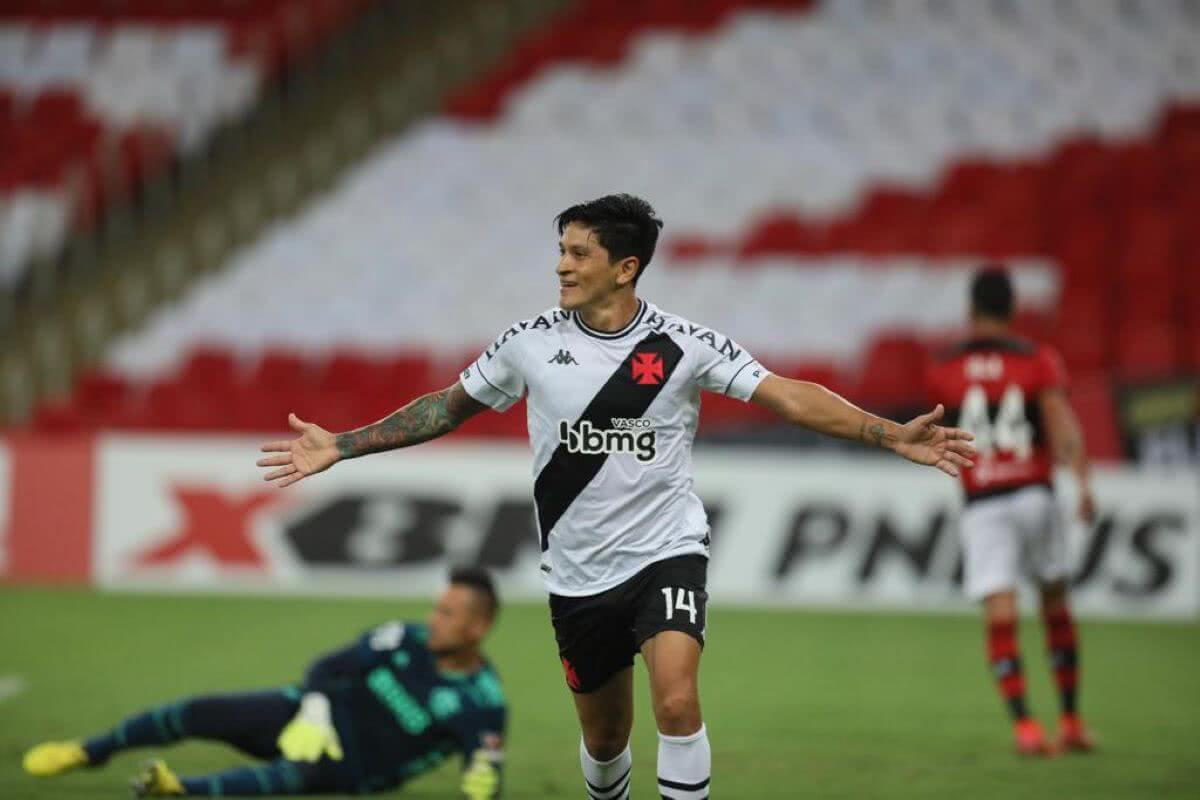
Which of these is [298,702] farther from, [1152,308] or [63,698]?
[1152,308]

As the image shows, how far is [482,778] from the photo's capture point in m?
7.04

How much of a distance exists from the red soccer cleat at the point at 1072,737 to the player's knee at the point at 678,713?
382 centimetres

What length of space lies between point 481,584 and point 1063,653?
3330 mm

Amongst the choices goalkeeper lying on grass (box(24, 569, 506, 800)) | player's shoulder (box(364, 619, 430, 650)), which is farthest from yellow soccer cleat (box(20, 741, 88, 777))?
player's shoulder (box(364, 619, 430, 650))

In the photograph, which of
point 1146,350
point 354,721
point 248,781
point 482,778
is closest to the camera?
point 482,778

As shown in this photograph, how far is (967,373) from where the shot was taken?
928cm

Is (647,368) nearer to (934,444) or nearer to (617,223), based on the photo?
(617,223)

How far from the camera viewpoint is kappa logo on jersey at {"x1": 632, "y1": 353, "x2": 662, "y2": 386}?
238 inches

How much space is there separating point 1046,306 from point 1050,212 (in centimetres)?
145

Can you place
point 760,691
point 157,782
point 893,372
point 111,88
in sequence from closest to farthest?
point 157,782 < point 760,691 < point 893,372 < point 111,88

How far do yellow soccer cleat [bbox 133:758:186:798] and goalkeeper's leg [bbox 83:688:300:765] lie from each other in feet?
0.50

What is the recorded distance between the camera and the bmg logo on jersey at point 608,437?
19.9ft

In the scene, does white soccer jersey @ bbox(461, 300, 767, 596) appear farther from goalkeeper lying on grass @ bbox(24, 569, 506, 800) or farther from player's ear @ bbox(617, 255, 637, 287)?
goalkeeper lying on grass @ bbox(24, 569, 506, 800)

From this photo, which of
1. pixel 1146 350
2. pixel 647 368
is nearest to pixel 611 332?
pixel 647 368
